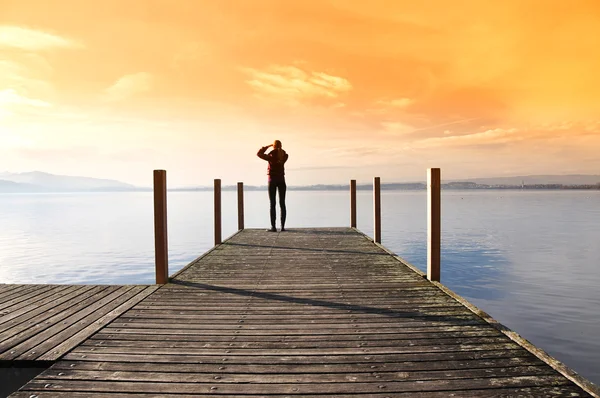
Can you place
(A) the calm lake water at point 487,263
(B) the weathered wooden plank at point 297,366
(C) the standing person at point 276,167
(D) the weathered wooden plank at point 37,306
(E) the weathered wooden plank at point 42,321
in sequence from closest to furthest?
(B) the weathered wooden plank at point 297,366 → (E) the weathered wooden plank at point 42,321 → (D) the weathered wooden plank at point 37,306 → (A) the calm lake water at point 487,263 → (C) the standing person at point 276,167

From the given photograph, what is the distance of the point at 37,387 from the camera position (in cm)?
291

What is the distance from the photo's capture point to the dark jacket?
34.5ft

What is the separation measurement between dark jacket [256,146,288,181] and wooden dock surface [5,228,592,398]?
17.1 feet

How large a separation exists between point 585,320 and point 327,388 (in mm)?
9300

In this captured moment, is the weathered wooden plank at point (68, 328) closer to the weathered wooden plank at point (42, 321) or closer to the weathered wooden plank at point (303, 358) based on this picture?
the weathered wooden plank at point (42, 321)

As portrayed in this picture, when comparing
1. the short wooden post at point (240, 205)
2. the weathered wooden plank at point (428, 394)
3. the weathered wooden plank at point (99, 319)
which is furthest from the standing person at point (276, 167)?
the weathered wooden plank at point (428, 394)

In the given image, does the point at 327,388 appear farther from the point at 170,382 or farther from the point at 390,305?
the point at 390,305

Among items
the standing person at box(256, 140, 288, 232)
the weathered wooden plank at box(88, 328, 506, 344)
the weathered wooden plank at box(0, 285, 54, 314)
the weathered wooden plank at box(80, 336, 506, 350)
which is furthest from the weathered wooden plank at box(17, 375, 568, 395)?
the standing person at box(256, 140, 288, 232)

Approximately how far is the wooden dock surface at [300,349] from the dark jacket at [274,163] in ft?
17.1

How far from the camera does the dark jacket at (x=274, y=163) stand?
34.5 ft

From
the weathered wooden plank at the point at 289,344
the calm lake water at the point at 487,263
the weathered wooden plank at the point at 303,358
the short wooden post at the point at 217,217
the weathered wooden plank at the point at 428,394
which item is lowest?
the calm lake water at the point at 487,263

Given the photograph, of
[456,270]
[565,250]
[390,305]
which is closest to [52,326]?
[390,305]

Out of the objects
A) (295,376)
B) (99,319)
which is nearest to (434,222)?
(295,376)

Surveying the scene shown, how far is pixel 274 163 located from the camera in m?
10.7
